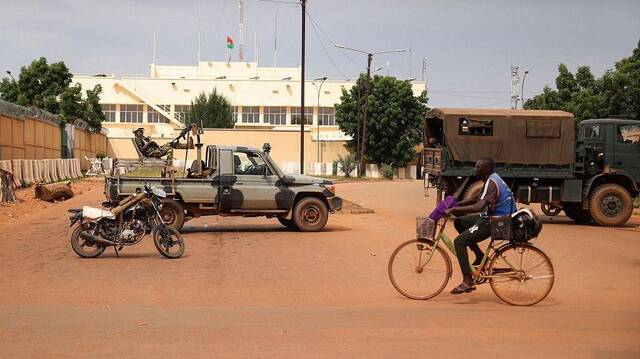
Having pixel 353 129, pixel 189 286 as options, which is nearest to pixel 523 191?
pixel 189 286

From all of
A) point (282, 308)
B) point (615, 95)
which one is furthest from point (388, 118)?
point (282, 308)

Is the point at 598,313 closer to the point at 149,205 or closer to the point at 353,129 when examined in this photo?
the point at 149,205

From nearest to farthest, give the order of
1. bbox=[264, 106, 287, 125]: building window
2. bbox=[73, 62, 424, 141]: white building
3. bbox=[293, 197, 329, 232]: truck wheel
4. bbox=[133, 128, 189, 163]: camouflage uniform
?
bbox=[293, 197, 329, 232]: truck wheel → bbox=[133, 128, 189, 163]: camouflage uniform → bbox=[73, 62, 424, 141]: white building → bbox=[264, 106, 287, 125]: building window

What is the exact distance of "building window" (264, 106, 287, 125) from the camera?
97562 millimetres

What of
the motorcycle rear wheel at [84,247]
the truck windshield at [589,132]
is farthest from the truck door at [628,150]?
the motorcycle rear wheel at [84,247]

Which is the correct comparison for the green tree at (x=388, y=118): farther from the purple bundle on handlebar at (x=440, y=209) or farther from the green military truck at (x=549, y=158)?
the purple bundle on handlebar at (x=440, y=209)

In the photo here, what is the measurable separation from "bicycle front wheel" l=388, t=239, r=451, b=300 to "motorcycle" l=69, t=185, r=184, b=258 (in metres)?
4.82

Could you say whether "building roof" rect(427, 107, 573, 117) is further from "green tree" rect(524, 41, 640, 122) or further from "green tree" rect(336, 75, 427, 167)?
"green tree" rect(336, 75, 427, 167)

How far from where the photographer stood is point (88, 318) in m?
7.54

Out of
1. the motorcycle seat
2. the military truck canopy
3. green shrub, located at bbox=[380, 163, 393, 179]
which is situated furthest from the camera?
green shrub, located at bbox=[380, 163, 393, 179]

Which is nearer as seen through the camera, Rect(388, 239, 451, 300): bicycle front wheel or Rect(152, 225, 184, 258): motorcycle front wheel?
Rect(388, 239, 451, 300): bicycle front wheel

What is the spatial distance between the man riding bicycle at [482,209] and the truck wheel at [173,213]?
8.68m

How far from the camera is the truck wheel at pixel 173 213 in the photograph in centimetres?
1598

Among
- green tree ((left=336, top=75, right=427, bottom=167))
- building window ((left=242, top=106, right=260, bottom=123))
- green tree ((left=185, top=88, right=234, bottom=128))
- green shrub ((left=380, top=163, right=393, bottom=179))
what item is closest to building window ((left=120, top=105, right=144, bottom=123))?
green tree ((left=185, top=88, right=234, bottom=128))
